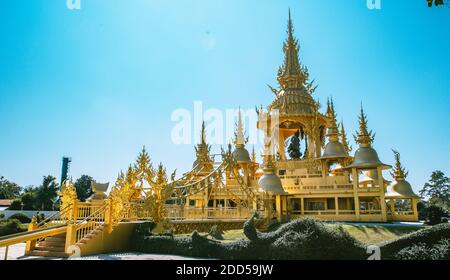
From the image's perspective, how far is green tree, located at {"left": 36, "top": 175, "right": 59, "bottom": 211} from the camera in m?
48.2

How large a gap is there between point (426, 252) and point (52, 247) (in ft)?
43.3

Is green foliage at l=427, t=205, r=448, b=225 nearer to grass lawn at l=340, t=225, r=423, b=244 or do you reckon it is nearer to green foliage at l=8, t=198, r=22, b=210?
grass lawn at l=340, t=225, r=423, b=244

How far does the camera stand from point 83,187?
61156 mm

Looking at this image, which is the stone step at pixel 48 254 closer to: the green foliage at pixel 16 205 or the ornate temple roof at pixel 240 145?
the ornate temple roof at pixel 240 145

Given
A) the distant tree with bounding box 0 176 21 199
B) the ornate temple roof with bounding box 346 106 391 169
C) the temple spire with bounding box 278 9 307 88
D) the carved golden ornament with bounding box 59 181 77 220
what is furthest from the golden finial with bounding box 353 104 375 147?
the distant tree with bounding box 0 176 21 199

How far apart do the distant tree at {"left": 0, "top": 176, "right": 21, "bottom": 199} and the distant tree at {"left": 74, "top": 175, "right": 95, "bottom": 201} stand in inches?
621

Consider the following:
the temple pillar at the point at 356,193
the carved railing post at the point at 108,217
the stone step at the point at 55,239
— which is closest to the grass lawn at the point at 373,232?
the temple pillar at the point at 356,193

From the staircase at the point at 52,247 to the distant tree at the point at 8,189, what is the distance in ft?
210

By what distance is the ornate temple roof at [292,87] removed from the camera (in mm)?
26703

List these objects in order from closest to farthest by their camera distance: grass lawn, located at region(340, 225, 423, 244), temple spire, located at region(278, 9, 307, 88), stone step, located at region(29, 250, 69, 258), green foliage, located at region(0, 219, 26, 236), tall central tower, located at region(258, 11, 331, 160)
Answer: stone step, located at region(29, 250, 69, 258) < grass lawn, located at region(340, 225, 423, 244) < green foliage, located at region(0, 219, 26, 236) < tall central tower, located at region(258, 11, 331, 160) < temple spire, located at region(278, 9, 307, 88)
